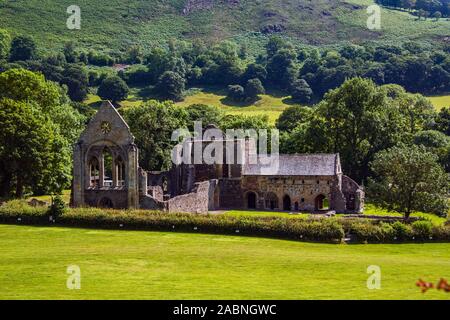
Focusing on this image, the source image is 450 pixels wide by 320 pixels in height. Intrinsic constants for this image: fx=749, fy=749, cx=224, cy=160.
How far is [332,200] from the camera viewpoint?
216ft

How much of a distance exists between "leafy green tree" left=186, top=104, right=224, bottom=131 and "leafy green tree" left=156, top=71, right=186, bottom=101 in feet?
98.1

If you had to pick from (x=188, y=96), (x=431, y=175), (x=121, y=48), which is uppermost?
(x=121, y=48)

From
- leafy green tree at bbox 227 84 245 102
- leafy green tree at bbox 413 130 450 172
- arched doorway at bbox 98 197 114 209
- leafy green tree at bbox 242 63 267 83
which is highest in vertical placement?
leafy green tree at bbox 242 63 267 83

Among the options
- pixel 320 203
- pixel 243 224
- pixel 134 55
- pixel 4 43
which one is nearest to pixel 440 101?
pixel 320 203

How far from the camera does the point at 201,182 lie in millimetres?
65625

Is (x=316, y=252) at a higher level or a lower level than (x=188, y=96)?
lower

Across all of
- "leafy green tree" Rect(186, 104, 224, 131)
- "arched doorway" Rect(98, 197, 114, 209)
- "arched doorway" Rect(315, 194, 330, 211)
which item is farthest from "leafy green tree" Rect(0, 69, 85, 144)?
"arched doorway" Rect(315, 194, 330, 211)

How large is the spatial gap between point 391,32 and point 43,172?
140714 mm

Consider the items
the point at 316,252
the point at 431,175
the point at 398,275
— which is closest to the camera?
the point at 398,275

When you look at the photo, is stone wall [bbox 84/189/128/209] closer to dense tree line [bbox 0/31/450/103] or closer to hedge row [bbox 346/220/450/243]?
hedge row [bbox 346/220/450/243]

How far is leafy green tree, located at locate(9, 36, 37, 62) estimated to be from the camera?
153 metres

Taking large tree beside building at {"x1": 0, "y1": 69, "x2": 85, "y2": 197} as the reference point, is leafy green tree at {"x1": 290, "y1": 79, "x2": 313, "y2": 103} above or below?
above
